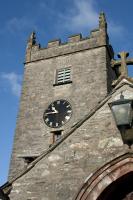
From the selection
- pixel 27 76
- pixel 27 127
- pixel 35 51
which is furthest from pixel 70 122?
pixel 35 51

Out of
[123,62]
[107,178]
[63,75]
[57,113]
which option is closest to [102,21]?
[63,75]

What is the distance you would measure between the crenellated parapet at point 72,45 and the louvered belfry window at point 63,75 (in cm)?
133

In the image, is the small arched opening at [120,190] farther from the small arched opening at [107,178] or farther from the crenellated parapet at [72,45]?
the crenellated parapet at [72,45]

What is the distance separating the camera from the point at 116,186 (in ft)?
22.5

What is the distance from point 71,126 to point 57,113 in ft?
5.65

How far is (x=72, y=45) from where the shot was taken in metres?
21.5

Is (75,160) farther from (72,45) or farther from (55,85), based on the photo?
(72,45)

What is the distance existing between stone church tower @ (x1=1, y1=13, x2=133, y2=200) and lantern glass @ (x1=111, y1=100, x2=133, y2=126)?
2.47 feet

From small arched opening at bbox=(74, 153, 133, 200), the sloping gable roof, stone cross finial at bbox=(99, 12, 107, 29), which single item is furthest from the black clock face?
small arched opening at bbox=(74, 153, 133, 200)

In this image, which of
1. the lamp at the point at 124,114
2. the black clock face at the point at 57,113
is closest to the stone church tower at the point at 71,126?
the black clock face at the point at 57,113

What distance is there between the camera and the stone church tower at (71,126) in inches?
266

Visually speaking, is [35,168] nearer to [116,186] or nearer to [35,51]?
[116,186]

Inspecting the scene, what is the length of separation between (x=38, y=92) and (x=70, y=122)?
11.6ft

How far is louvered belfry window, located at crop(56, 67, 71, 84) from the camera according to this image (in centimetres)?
2016
